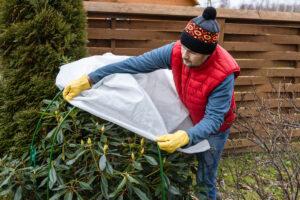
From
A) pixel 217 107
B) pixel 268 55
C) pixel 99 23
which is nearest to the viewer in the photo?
pixel 217 107

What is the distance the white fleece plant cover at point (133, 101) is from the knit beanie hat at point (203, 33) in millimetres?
456

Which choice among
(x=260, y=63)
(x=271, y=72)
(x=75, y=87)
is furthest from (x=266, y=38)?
(x=75, y=87)

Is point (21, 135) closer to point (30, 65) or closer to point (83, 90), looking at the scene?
point (30, 65)

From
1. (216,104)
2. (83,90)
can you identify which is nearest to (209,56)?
(216,104)

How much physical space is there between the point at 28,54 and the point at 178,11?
185 cm

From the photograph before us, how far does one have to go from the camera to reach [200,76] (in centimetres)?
173

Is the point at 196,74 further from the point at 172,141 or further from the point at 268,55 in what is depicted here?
the point at 268,55

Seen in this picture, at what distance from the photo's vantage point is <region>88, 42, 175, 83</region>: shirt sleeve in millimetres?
1788

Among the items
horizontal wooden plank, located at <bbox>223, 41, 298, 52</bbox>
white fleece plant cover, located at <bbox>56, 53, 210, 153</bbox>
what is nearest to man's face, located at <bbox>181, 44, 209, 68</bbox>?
white fleece plant cover, located at <bbox>56, 53, 210, 153</bbox>

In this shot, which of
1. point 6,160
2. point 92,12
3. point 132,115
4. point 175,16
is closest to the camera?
point 132,115

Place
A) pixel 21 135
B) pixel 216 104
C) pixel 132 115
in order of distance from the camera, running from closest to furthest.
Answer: pixel 132 115 → pixel 216 104 → pixel 21 135

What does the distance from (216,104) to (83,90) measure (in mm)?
917

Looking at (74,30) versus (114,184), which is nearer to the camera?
(114,184)

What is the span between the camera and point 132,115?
1.55 meters
